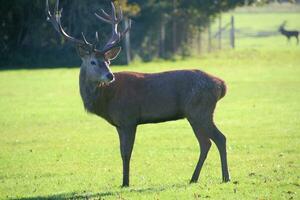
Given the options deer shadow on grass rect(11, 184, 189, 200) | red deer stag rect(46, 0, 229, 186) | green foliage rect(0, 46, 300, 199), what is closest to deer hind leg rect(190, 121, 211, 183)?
red deer stag rect(46, 0, 229, 186)

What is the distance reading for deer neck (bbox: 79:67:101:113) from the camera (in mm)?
12094

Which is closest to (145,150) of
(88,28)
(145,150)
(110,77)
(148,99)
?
(145,150)

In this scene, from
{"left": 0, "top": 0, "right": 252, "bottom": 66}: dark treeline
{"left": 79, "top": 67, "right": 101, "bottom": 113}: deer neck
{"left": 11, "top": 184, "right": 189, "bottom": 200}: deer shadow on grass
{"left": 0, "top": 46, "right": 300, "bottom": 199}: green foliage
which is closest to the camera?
{"left": 11, "top": 184, "right": 189, "bottom": 200}: deer shadow on grass

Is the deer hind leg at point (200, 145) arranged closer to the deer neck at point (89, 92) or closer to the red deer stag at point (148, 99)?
the red deer stag at point (148, 99)

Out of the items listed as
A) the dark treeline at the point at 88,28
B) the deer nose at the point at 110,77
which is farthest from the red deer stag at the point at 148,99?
the dark treeline at the point at 88,28

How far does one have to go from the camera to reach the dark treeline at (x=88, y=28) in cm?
3703

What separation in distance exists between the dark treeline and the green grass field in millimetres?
7882

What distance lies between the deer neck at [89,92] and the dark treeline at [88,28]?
72.4ft

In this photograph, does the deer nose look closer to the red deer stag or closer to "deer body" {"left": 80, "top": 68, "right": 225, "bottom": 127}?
the red deer stag

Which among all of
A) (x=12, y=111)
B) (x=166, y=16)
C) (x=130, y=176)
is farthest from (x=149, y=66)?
→ (x=130, y=176)

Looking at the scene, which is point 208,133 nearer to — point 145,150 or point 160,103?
point 160,103

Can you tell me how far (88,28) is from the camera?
37062mm

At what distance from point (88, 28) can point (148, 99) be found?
25.6 metres

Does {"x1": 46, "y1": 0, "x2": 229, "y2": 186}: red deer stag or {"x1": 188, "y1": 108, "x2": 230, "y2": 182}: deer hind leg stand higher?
{"x1": 46, "y1": 0, "x2": 229, "y2": 186}: red deer stag
